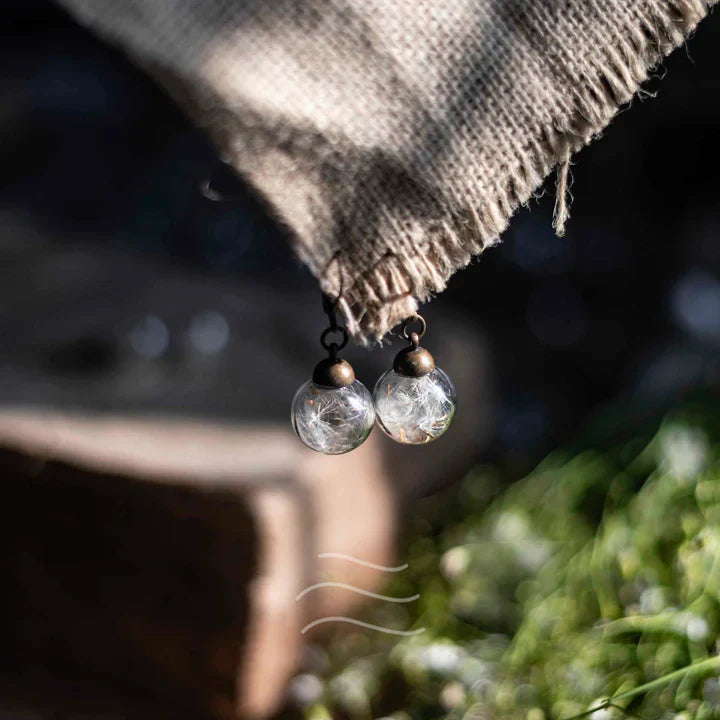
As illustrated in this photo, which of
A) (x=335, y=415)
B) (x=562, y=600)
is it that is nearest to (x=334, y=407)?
(x=335, y=415)

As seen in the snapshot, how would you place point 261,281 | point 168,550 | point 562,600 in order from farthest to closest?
point 261,281 < point 168,550 < point 562,600

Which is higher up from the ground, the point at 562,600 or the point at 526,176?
the point at 526,176

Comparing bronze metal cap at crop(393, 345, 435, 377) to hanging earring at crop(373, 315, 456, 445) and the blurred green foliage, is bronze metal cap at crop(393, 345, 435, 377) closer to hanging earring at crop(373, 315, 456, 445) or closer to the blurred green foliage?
hanging earring at crop(373, 315, 456, 445)

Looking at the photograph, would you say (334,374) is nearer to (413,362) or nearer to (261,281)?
(413,362)

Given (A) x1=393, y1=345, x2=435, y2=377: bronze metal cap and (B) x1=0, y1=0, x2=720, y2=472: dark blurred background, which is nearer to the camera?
(A) x1=393, y1=345, x2=435, y2=377: bronze metal cap

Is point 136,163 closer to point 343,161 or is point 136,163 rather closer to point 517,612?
point 517,612

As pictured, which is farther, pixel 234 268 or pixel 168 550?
pixel 234 268

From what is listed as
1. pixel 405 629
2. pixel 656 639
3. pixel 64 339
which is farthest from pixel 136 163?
pixel 656 639

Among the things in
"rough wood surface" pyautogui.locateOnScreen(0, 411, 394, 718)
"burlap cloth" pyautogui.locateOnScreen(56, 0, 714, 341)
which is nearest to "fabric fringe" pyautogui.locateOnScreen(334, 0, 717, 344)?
"burlap cloth" pyautogui.locateOnScreen(56, 0, 714, 341)
